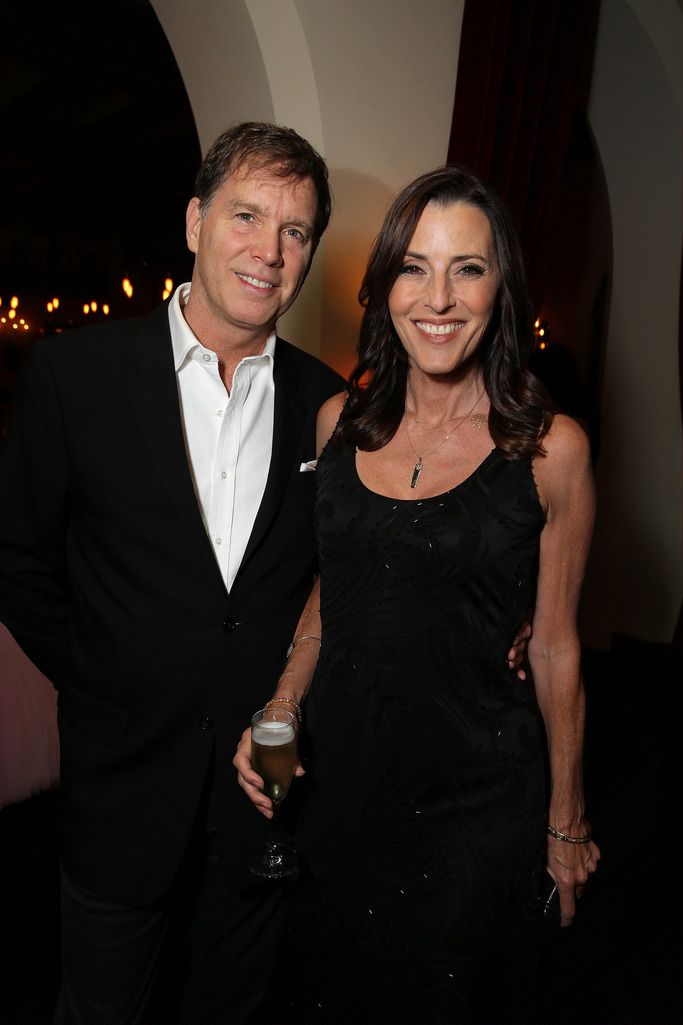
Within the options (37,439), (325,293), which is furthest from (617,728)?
(37,439)

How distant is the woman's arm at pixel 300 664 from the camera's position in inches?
60.0

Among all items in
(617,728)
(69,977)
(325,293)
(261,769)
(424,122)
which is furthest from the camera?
(617,728)

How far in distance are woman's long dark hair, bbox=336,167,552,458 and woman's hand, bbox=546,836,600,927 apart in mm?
767

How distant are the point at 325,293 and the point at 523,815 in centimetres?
198

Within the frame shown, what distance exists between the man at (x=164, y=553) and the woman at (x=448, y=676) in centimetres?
15

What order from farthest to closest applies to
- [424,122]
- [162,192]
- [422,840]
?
[162,192] → [424,122] → [422,840]

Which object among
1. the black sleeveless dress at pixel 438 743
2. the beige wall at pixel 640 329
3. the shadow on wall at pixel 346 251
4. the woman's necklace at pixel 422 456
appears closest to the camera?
the black sleeveless dress at pixel 438 743

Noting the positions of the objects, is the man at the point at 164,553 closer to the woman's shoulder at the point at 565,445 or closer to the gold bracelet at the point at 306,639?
the gold bracelet at the point at 306,639

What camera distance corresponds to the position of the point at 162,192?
31.1 feet

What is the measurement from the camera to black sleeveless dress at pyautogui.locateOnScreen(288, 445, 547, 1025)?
154 centimetres

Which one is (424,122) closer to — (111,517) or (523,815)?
(111,517)

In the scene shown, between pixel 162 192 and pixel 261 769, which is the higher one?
pixel 162 192

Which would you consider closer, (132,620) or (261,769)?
(261,769)

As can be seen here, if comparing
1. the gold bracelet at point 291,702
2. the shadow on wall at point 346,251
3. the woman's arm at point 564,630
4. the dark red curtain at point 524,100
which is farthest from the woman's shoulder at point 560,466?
the dark red curtain at point 524,100
